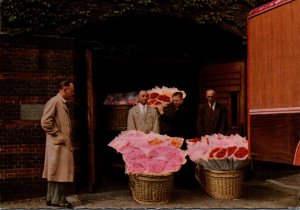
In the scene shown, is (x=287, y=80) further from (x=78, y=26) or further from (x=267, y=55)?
(x=78, y=26)

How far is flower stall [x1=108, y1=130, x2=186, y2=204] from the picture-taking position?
25.0ft

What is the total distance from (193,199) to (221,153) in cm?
104

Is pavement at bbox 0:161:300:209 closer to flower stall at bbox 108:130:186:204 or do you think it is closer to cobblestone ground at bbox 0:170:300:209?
cobblestone ground at bbox 0:170:300:209

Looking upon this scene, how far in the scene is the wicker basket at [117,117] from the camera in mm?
10359

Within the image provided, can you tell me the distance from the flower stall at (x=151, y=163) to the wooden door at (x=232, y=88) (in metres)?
2.88

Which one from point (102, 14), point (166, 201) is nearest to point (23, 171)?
point (166, 201)

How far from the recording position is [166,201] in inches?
314

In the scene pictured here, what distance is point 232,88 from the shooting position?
10.4 m

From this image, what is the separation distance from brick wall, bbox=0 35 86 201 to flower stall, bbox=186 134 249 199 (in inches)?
109

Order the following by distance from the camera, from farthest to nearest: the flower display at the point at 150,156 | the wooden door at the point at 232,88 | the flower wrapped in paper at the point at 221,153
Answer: the wooden door at the point at 232,88 → the flower wrapped in paper at the point at 221,153 → the flower display at the point at 150,156

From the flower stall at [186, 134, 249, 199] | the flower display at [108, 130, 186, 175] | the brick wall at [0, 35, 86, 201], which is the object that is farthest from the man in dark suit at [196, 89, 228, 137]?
the brick wall at [0, 35, 86, 201]

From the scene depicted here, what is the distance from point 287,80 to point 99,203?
13.0ft

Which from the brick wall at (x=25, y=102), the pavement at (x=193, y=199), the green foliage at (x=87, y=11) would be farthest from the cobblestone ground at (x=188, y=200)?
the green foliage at (x=87, y=11)

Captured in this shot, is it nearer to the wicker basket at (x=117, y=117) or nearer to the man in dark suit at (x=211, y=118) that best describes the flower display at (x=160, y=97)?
the wicker basket at (x=117, y=117)
